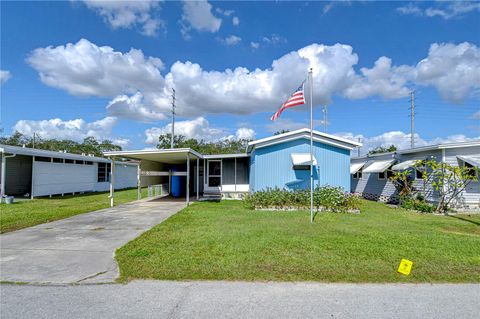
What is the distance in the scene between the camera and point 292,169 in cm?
1369

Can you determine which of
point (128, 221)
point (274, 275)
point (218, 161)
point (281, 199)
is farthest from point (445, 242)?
point (218, 161)

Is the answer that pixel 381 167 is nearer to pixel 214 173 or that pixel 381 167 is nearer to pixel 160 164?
pixel 214 173

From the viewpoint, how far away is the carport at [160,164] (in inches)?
468

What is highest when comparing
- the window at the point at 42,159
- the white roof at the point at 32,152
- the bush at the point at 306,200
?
the white roof at the point at 32,152

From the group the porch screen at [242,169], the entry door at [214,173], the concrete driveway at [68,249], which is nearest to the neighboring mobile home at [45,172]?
the concrete driveway at [68,249]

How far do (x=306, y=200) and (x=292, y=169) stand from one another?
8.82ft

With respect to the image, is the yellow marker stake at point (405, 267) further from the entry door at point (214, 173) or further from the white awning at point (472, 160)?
the entry door at point (214, 173)

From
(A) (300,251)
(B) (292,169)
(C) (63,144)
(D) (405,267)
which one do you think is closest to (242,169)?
(B) (292,169)

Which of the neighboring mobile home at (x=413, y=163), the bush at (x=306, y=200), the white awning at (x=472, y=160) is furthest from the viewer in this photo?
the neighboring mobile home at (x=413, y=163)

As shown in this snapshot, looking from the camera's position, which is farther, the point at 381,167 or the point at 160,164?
the point at 160,164

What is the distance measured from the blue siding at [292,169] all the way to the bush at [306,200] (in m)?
1.97

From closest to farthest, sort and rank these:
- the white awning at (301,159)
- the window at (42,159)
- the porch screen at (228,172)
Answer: the white awning at (301,159), the porch screen at (228,172), the window at (42,159)

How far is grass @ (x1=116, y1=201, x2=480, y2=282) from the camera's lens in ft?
13.5

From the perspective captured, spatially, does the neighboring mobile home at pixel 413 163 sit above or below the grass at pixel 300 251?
above
